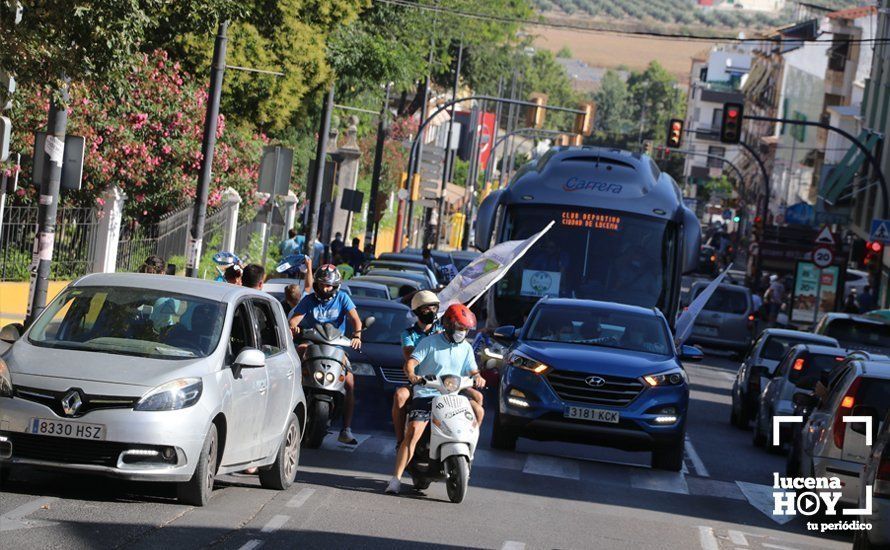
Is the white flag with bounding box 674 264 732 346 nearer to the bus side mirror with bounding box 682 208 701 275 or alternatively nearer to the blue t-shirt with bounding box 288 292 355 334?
the bus side mirror with bounding box 682 208 701 275

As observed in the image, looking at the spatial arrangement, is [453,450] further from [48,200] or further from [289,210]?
[289,210]

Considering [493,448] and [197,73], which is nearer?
[493,448]

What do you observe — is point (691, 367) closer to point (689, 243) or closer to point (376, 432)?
point (689, 243)

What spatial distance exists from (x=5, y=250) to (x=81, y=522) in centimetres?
1593

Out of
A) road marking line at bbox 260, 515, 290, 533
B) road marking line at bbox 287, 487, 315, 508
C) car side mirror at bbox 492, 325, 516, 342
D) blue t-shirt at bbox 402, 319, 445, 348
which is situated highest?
blue t-shirt at bbox 402, 319, 445, 348

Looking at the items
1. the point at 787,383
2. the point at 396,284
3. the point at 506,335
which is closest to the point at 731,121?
the point at 396,284

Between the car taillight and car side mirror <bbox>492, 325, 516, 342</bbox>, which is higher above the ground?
the car taillight

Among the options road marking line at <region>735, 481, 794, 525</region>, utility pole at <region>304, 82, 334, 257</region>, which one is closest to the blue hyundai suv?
road marking line at <region>735, 481, 794, 525</region>

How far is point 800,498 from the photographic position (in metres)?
14.3

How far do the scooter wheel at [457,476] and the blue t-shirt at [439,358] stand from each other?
0.56 meters

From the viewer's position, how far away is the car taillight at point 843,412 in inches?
516

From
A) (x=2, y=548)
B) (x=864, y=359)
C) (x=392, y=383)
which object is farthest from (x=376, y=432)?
(x=2, y=548)

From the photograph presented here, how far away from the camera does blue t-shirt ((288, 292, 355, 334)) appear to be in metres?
15.5

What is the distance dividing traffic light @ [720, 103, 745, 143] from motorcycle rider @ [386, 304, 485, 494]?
1087 inches
